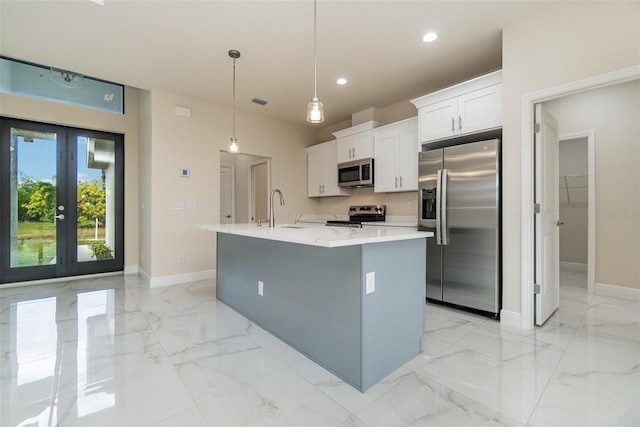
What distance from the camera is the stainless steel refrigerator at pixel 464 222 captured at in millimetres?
2836

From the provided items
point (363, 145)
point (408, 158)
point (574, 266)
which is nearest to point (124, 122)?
point (363, 145)

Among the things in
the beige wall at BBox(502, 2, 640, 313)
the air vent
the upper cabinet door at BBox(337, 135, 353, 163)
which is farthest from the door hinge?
the air vent

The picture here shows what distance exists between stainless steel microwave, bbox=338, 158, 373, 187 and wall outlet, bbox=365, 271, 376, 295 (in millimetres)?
2998

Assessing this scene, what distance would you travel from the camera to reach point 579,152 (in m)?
4.97

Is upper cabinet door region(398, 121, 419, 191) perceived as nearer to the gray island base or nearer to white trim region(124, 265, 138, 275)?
the gray island base

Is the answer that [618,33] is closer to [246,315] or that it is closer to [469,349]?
[469,349]

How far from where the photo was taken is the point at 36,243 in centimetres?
421

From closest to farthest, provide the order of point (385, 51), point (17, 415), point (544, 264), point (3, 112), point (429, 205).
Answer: point (17, 415) < point (544, 264) < point (385, 51) < point (429, 205) < point (3, 112)

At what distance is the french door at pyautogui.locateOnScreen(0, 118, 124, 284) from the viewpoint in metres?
4.03

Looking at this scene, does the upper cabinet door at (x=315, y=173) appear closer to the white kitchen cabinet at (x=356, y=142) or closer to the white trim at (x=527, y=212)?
the white kitchen cabinet at (x=356, y=142)

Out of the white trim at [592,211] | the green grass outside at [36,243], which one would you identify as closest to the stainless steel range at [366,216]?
→ the white trim at [592,211]

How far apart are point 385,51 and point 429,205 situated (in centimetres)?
179

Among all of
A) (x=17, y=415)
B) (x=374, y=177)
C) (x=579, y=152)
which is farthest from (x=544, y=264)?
(x=17, y=415)

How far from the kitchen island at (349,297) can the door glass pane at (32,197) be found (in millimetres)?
3965
